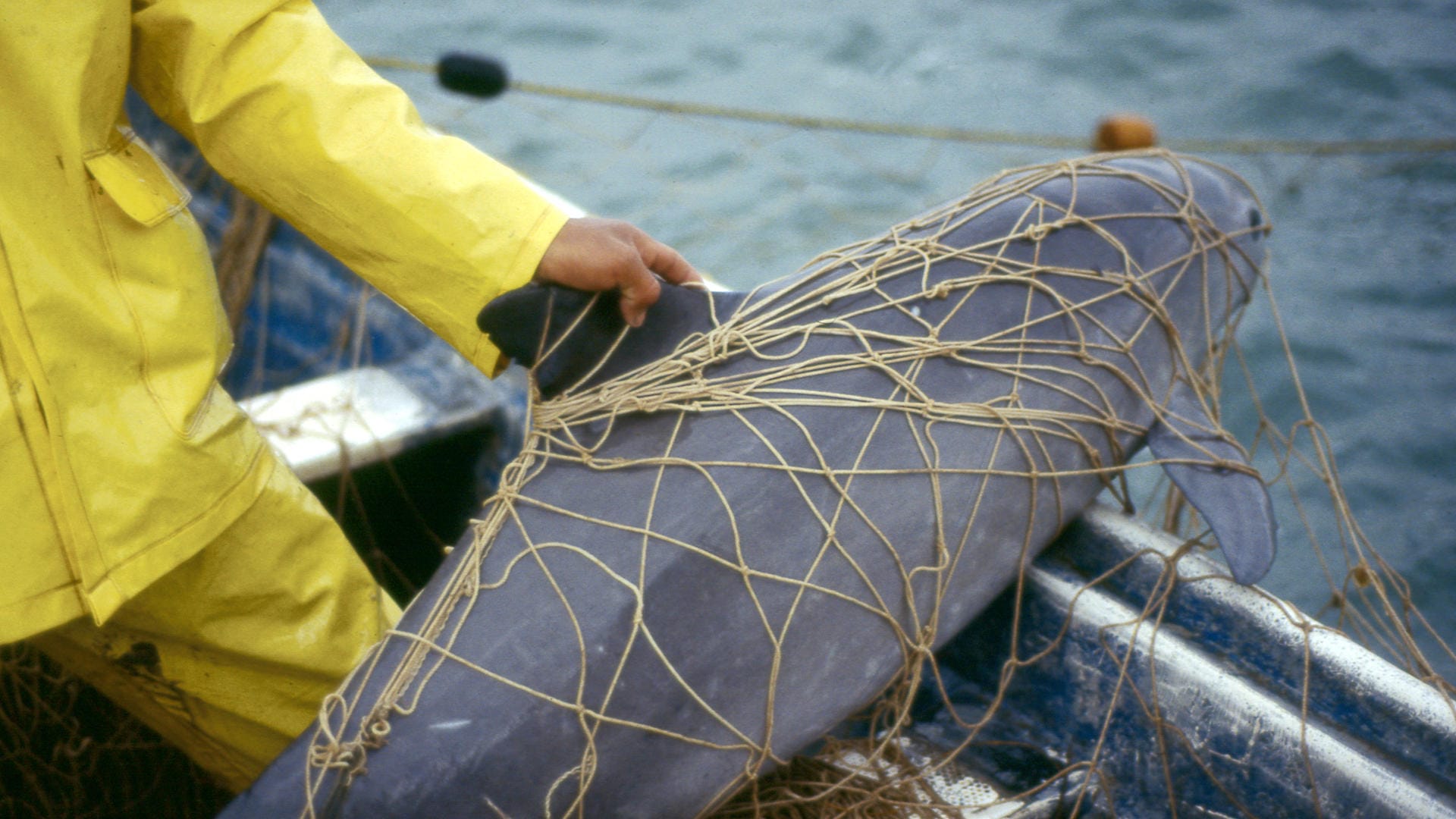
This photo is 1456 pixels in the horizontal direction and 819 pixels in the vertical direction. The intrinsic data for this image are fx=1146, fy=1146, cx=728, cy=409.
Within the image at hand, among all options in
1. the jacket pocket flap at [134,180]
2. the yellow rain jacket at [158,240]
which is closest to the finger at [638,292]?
the yellow rain jacket at [158,240]

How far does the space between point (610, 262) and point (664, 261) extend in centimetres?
22

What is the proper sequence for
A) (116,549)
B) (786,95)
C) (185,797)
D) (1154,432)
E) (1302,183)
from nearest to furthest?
(116,549), (1154,432), (185,797), (1302,183), (786,95)

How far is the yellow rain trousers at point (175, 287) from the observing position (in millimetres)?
1914

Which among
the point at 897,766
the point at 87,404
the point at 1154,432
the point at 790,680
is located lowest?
the point at 897,766

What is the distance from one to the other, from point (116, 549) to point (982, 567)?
1755mm

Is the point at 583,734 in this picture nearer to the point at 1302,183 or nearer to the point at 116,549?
the point at 116,549

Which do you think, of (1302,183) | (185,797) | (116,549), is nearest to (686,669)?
(116,549)

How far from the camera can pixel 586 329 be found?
2.52m

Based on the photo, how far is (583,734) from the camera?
2.16 metres

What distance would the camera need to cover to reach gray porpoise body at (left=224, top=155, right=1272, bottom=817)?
2.15 meters

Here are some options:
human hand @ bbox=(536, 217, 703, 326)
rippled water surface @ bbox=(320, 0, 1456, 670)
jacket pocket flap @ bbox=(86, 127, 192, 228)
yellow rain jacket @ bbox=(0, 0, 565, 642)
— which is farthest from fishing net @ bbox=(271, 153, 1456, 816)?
rippled water surface @ bbox=(320, 0, 1456, 670)

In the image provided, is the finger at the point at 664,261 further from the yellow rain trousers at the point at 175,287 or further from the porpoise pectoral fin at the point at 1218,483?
the porpoise pectoral fin at the point at 1218,483

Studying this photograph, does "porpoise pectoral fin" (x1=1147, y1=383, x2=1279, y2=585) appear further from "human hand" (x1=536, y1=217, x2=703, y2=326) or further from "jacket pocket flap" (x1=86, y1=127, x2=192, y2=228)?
"jacket pocket flap" (x1=86, y1=127, x2=192, y2=228)

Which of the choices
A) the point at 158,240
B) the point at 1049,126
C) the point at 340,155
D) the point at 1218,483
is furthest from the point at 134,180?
the point at 1049,126
